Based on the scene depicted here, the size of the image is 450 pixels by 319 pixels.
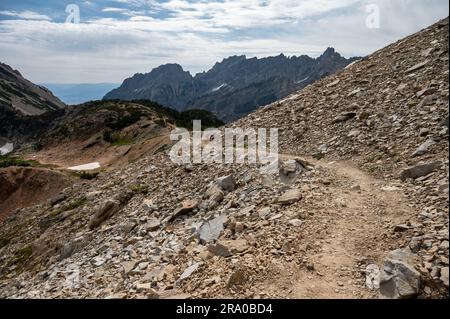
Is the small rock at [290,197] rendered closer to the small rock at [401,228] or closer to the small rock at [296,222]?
the small rock at [296,222]

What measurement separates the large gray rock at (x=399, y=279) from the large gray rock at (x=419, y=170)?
4.51m

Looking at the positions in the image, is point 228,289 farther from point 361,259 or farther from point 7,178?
point 7,178

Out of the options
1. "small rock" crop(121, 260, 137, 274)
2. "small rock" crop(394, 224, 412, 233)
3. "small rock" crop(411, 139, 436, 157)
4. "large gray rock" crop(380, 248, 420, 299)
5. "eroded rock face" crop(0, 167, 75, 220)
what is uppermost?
"small rock" crop(411, 139, 436, 157)

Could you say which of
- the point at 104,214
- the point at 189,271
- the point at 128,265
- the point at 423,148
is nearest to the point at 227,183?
the point at 128,265

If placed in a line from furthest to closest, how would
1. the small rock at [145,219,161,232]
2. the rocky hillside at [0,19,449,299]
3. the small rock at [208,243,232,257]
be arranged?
the small rock at [145,219,161,232] → the small rock at [208,243,232,257] → the rocky hillside at [0,19,449,299]

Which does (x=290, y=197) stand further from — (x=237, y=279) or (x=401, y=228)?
(x=237, y=279)

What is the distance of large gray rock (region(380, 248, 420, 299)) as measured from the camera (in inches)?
325

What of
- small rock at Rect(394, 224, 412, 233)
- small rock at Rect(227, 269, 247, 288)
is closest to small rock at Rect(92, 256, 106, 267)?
small rock at Rect(227, 269, 247, 288)

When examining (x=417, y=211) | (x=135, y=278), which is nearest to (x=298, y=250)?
(x=417, y=211)

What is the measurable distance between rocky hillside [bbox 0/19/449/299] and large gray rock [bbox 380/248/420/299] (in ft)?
0.08

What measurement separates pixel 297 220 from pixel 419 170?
477 centimetres

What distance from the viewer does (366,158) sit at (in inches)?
639

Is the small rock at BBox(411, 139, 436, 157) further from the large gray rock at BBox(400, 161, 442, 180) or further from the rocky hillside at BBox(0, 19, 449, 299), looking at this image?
the large gray rock at BBox(400, 161, 442, 180)

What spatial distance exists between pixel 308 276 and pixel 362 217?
10.3 ft
